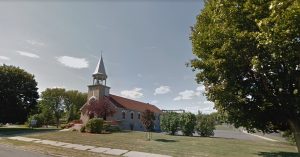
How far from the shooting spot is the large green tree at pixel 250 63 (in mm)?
10531

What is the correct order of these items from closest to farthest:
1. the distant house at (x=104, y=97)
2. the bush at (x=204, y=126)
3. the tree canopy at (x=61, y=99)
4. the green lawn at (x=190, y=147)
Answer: the green lawn at (x=190, y=147) → the bush at (x=204, y=126) → the distant house at (x=104, y=97) → the tree canopy at (x=61, y=99)

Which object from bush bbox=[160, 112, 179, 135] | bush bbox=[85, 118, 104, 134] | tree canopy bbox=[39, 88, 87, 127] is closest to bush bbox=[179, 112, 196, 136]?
bush bbox=[160, 112, 179, 135]

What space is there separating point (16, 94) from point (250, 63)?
41.8 m

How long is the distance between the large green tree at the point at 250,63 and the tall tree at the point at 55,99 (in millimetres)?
67455

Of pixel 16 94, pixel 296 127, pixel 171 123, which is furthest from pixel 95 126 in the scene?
pixel 296 127

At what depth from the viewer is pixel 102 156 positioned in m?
14.0

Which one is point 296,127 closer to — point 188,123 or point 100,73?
point 188,123

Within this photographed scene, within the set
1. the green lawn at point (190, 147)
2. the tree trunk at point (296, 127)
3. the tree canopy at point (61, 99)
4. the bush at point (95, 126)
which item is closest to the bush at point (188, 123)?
the green lawn at point (190, 147)

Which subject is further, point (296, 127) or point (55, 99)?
point (55, 99)

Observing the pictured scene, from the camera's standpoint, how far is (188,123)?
35125mm

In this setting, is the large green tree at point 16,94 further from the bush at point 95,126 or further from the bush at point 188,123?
the bush at point 188,123

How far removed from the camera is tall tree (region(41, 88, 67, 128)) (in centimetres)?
7412

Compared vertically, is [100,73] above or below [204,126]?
above

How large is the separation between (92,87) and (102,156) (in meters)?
31.8
